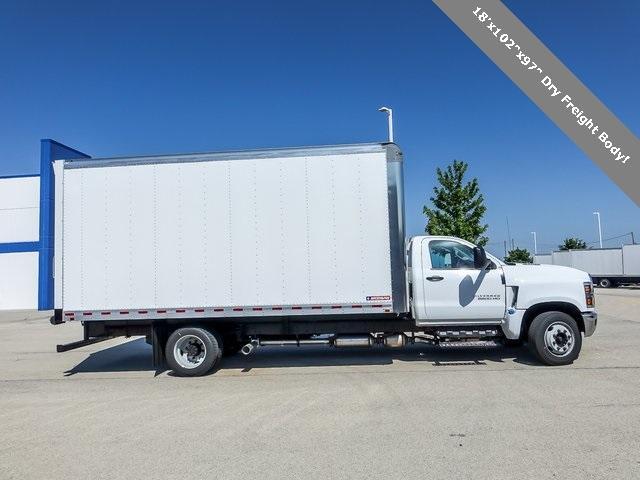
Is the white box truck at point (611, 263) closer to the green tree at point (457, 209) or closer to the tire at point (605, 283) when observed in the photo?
the tire at point (605, 283)

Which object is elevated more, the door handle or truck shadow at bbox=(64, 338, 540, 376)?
the door handle

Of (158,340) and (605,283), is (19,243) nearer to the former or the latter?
(158,340)

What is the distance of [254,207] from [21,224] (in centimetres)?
2299

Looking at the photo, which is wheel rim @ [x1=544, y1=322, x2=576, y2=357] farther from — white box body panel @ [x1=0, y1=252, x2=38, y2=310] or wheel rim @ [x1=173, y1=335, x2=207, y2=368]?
white box body panel @ [x1=0, y1=252, x2=38, y2=310]

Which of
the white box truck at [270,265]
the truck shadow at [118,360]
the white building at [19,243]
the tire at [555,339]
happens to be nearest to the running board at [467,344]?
the white box truck at [270,265]

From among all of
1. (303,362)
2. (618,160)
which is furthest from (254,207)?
(618,160)

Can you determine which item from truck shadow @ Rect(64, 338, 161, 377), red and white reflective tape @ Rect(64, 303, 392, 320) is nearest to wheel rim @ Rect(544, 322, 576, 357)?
red and white reflective tape @ Rect(64, 303, 392, 320)

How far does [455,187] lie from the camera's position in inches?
934

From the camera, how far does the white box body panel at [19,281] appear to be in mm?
25344

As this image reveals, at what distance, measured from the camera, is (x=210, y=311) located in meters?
7.94

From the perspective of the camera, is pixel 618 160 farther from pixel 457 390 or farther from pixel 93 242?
pixel 93 242

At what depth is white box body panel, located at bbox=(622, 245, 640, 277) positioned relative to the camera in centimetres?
3388

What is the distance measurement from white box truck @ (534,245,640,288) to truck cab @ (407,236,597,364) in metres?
31.2

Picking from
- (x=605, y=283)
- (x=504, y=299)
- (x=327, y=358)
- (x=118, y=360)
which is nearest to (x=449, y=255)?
(x=504, y=299)
